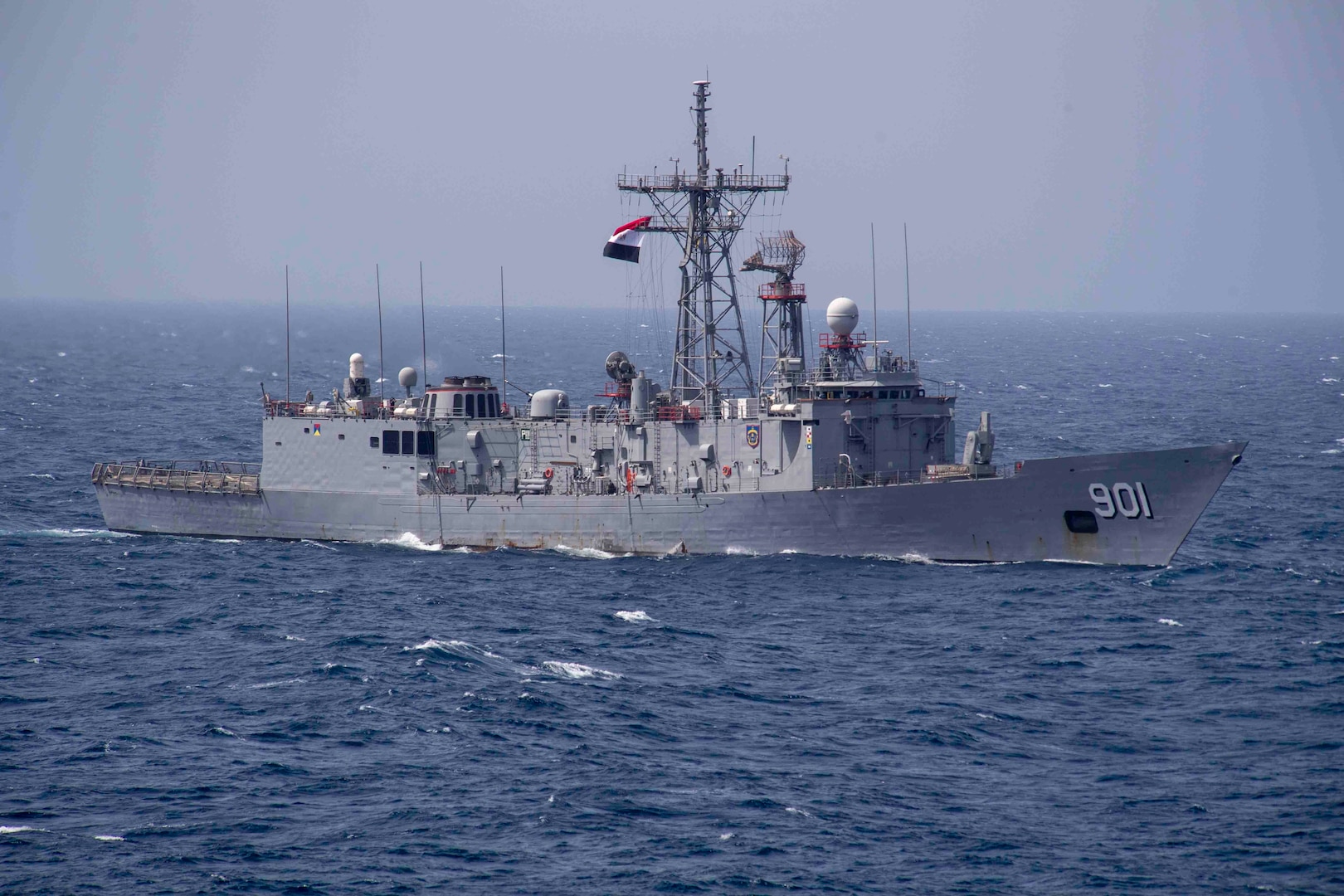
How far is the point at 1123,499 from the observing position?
3828cm

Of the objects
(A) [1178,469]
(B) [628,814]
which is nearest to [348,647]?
(B) [628,814]

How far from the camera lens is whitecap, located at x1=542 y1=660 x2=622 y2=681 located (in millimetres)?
30859

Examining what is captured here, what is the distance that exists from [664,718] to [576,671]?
357 cm

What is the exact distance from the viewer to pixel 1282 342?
188 meters

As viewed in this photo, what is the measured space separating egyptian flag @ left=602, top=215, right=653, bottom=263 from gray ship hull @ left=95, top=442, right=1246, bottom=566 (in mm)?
7642

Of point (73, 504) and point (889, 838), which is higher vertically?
point (73, 504)

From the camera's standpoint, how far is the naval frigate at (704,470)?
1537 inches

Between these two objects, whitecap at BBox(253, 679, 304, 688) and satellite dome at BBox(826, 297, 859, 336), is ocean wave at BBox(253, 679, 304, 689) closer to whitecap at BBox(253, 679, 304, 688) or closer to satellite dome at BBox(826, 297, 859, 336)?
whitecap at BBox(253, 679, 304, 688)

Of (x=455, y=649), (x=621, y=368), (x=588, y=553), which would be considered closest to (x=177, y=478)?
(x=588, y=553)

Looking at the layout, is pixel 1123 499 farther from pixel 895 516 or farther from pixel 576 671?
pixel 576 671

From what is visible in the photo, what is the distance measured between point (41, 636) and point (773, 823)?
19.2m

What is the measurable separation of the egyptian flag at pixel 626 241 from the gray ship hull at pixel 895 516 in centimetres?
764

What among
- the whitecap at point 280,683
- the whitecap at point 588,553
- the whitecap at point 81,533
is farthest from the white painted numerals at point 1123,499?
the whitecap at point 81,533

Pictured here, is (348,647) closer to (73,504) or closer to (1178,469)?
(1178,469)
